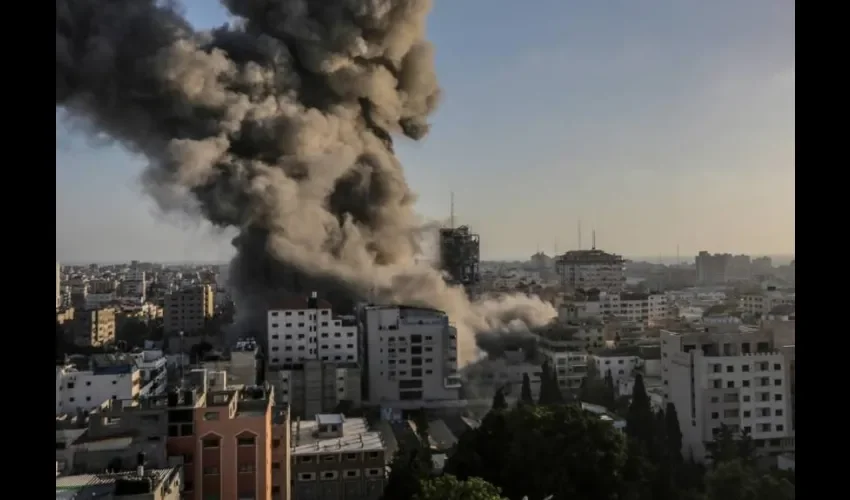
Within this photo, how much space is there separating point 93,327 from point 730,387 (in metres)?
7.46

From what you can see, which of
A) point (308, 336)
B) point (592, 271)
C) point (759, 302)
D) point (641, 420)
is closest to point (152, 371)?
point (308, 336)

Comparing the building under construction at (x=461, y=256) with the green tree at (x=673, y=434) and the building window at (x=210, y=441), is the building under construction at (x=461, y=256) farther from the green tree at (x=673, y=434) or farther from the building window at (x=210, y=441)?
the building window at (x=210, y=441)

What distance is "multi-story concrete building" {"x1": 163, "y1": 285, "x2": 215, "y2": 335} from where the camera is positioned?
10.0 meters

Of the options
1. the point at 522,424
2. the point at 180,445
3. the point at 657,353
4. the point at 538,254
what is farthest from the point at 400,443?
the point at 538,254

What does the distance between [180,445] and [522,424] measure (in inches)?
81.5

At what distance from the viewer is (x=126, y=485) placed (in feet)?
10.4

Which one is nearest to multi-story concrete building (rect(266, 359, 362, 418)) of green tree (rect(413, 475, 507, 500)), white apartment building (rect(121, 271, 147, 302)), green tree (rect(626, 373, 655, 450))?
green tree (rect(626, 373, 655, 450))

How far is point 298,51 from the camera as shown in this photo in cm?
994

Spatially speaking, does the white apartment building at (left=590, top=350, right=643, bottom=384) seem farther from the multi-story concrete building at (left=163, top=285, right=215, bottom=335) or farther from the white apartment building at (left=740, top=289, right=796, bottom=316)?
the multi-story concrete building at (left=163, top=285, right=215, bottom=335)

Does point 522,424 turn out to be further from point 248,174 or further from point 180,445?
point 248,174

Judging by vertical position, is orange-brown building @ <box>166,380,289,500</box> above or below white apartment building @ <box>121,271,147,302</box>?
below

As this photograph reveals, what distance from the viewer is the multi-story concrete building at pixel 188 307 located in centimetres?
1003

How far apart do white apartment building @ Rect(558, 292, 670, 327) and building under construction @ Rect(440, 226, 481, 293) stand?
1.45 meters

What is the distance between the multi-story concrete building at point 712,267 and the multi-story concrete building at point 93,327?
764cm
